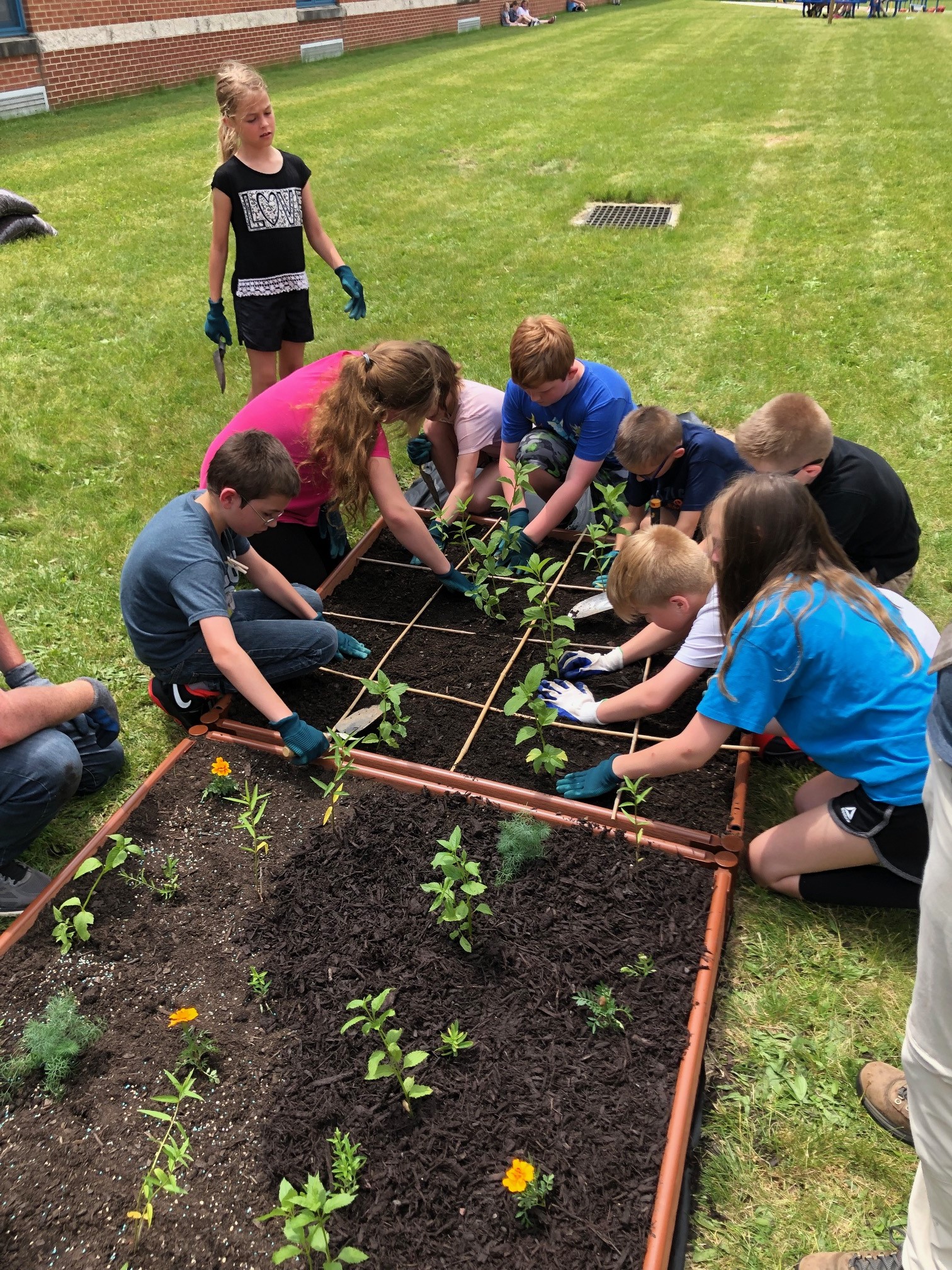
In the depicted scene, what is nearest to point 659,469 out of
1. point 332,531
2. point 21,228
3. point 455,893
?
point 332,531

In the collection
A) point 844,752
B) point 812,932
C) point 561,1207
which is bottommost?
point 812,932

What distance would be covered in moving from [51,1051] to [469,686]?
5.55ft

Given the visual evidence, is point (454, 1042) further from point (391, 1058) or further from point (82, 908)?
point (82, 908)

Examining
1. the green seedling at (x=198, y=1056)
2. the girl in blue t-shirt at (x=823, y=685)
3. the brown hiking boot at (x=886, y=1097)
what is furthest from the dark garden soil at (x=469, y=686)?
the green seedling at (x=198, y=1056)

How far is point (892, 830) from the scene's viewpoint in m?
2.22

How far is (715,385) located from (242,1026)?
4.55 metres

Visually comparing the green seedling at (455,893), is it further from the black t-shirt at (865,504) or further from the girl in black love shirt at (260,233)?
the girl in black love shirt at (260,233)

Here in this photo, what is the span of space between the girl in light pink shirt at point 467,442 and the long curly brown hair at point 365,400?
362 mm

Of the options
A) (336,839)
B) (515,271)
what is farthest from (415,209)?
(336,839)

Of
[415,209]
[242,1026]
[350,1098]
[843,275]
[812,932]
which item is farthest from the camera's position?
[415,209]

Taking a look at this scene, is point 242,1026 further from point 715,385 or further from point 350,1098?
point 715,385

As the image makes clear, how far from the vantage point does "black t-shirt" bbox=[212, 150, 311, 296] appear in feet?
13.7

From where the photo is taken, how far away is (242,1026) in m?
2.09

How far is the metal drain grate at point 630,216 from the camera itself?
807cm
